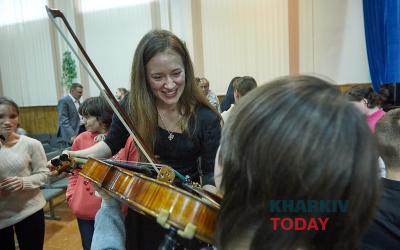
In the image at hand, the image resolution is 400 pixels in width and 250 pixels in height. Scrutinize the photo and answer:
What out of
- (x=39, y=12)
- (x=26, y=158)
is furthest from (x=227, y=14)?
(x=26, y=158)

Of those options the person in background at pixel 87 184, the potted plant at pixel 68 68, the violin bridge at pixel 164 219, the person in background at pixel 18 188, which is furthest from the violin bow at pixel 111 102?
the potted plant at pixel 68 68

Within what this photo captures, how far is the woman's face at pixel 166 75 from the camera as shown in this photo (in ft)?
4.06

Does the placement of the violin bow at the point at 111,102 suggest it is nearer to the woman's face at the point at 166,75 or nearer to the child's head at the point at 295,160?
the woman's face at the point at 166,75

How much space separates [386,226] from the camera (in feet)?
3.67

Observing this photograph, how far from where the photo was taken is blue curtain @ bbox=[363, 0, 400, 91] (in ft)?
11.8

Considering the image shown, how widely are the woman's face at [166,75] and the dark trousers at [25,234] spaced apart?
134 cm

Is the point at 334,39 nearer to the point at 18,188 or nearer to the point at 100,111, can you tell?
the point at 100,111

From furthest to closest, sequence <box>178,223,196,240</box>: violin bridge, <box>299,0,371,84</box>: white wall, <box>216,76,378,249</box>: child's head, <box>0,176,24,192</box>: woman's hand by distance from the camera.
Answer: <box>299,0,371,84</box>: white wall → <box>0,176,24,192</box>: woman's hand → <box>178,223,196,240</box>: violin bridge → <box>216,76,378,249</box>: child's head

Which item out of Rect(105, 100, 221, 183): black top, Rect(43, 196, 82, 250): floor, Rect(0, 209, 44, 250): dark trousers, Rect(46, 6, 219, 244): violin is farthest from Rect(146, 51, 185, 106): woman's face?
Rect(43, 196, 82, 250): floor

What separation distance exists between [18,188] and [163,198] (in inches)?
59.0

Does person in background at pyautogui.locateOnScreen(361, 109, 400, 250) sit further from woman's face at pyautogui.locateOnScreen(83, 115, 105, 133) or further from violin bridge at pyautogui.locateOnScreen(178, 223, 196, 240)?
woman's face at pyautogui.locateOnScreen(83, 115, 105, 133)

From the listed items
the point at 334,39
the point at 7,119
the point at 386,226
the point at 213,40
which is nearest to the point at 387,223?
the point at 386,226

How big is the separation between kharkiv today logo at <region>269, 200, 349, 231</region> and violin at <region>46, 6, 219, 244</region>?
0.16m

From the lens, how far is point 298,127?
1.72 ft
